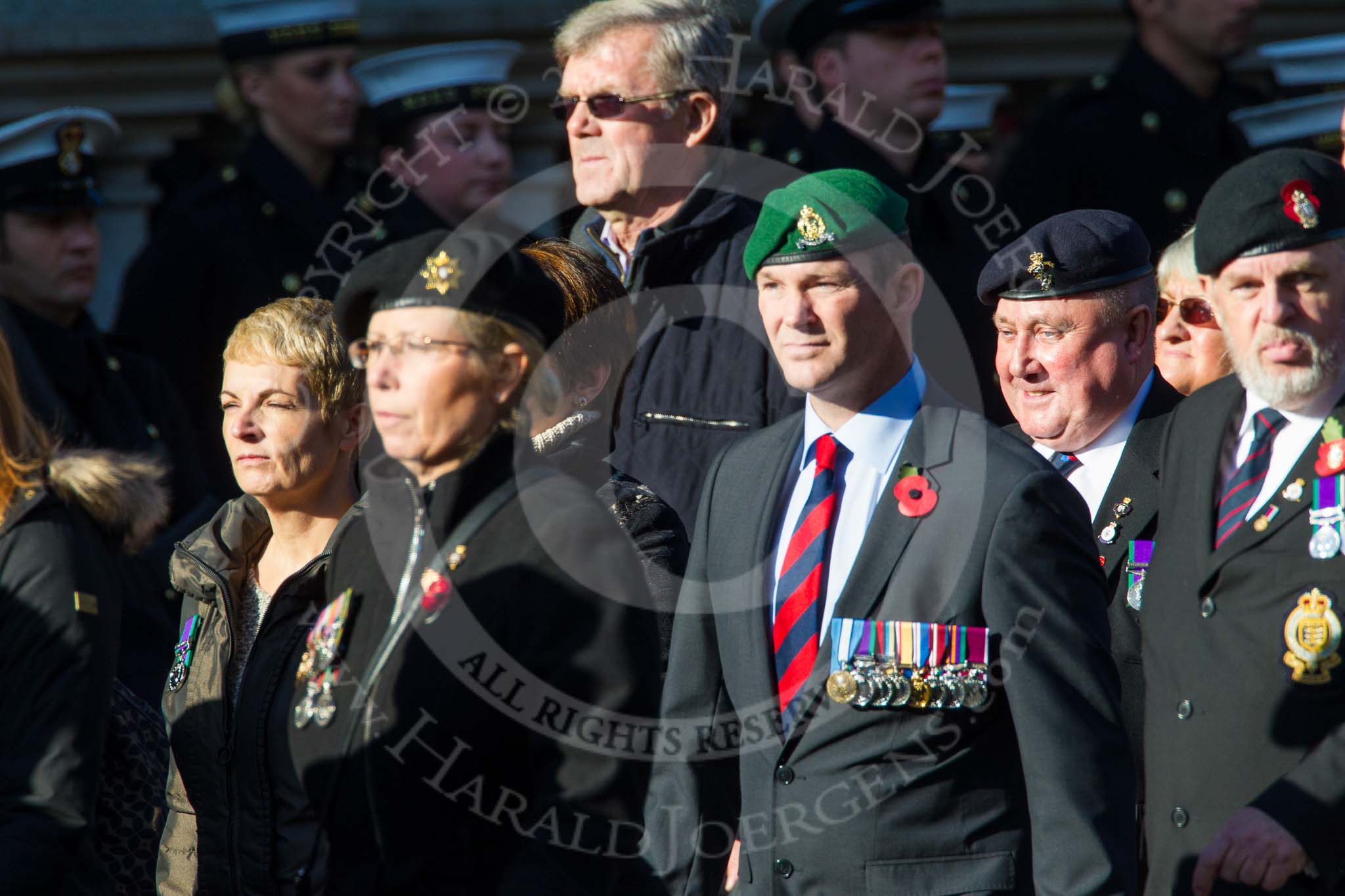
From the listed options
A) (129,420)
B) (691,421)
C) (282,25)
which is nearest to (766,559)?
(691,421)

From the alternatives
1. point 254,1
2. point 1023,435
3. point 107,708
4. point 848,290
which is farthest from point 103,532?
point 254,1

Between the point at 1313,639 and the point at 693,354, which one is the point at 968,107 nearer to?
the point at 693,354

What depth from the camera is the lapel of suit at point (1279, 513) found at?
3.53 meters

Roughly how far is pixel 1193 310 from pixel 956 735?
1.60 meters

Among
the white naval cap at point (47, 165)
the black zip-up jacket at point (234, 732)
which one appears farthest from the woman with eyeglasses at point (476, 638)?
the white naval cap at point (47, 165)

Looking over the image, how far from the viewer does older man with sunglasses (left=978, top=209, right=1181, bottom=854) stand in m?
4.27

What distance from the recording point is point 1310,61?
21.1ft

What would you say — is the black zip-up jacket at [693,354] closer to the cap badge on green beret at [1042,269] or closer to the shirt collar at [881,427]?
the cap badge on green beret at [1042,269]

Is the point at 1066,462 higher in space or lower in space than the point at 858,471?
higher

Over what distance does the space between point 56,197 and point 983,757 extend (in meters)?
3.72

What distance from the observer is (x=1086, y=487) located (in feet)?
14.2

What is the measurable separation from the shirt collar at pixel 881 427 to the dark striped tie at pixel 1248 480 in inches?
23.4

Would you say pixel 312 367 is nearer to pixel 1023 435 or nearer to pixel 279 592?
pixel 279 592

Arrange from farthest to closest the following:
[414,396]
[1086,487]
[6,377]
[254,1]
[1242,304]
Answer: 1. [254,1]
2. [1086,487]
3. [6,377]
4. [1242,304]
5. [414,396]
